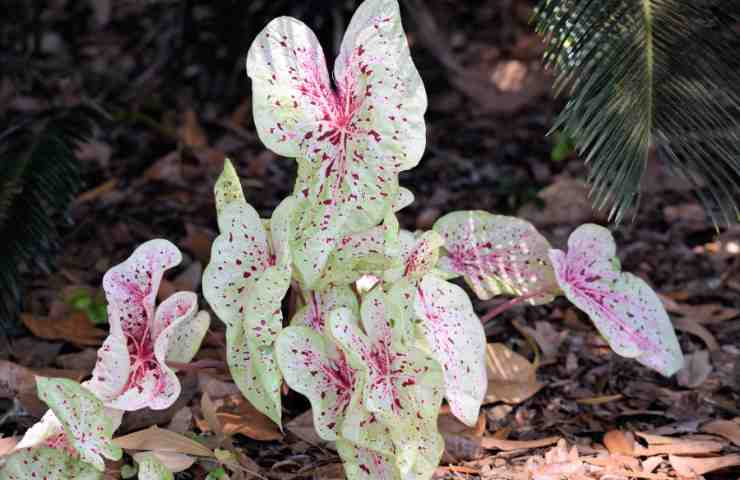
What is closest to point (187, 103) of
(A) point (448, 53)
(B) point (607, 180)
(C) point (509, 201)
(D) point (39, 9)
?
(D) point (39, 9)

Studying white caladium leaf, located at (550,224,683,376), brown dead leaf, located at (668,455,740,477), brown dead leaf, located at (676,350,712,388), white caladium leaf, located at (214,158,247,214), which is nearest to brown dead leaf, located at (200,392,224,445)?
white caladium leaf, located at (214,158,247,214)

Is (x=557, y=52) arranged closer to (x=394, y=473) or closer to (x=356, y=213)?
(x=356, y=213)

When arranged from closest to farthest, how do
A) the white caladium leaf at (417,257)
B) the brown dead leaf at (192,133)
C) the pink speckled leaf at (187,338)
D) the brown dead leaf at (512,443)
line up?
1. the white caladium leaf at (417,257)
2. the pink speckled leaf at (187,338)
3. the brown dead leaf at (512,443)
4. the brown dead leaf at (192,133)

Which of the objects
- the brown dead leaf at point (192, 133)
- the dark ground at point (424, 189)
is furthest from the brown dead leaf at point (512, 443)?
the brown dead leaf at point (192, 133)

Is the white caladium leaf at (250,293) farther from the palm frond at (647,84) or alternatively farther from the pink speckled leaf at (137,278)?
the palm frond at (647,84)

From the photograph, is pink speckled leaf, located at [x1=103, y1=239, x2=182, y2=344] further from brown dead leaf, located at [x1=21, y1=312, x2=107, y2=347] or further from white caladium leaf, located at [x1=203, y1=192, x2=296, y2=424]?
brown dead leaf, located at [x1=21, y1=312, x2=107, y2=347]

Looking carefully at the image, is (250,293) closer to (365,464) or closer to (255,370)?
(255,370)
